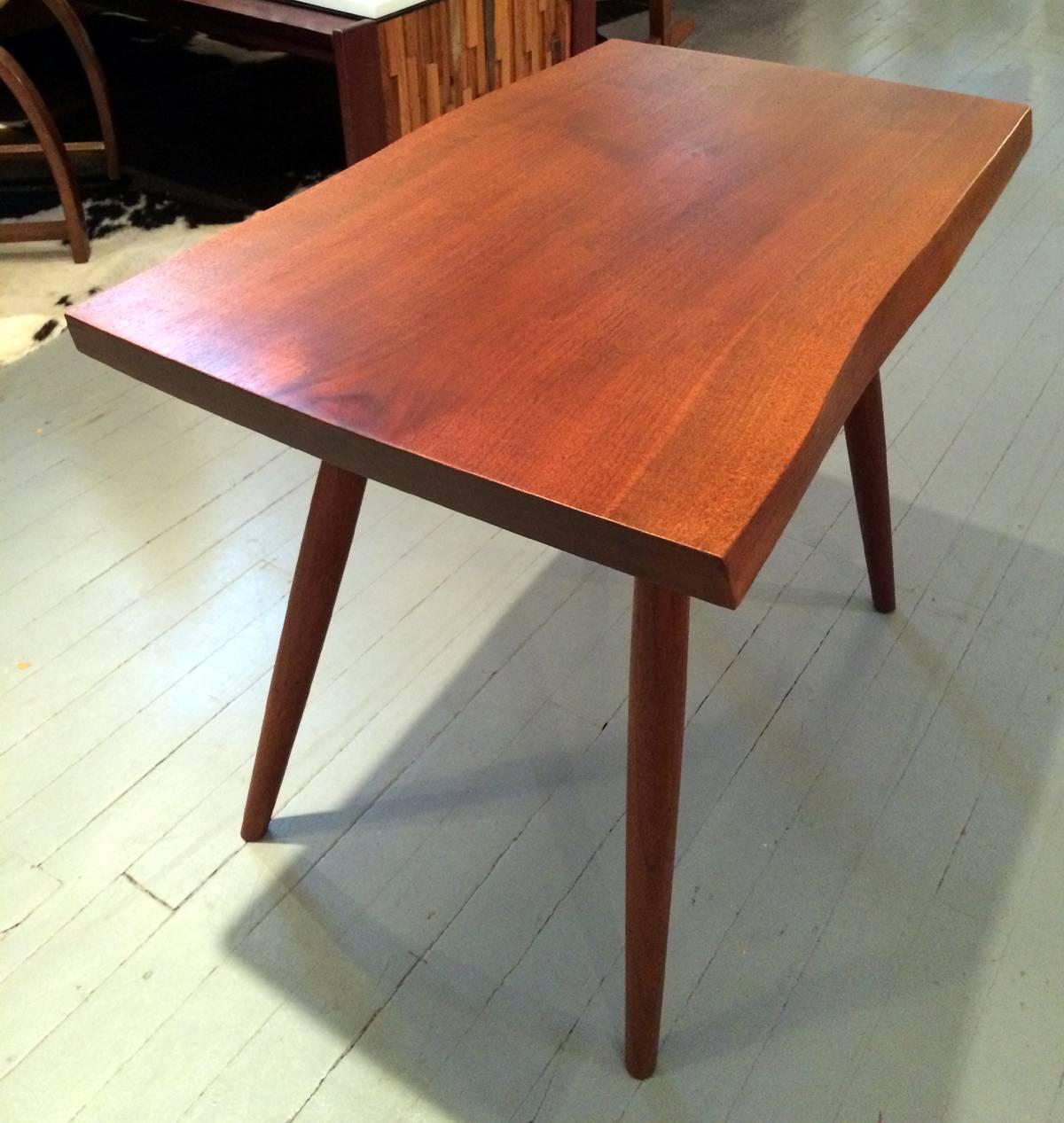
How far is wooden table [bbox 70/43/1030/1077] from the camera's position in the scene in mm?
564

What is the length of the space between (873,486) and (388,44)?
1.21 meters

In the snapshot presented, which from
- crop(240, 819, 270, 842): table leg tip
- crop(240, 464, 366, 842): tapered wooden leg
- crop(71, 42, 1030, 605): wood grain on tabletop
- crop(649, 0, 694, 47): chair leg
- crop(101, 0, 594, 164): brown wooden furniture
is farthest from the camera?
crop(649, 0, 694, 47): chair leg

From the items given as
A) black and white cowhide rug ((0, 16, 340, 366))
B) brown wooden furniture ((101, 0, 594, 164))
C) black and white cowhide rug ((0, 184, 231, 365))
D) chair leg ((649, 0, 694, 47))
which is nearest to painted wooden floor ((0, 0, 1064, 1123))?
black and white cowhide rug ((0, 184, 231, 365))

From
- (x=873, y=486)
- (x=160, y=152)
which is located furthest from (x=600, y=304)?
(x=160, y=152)

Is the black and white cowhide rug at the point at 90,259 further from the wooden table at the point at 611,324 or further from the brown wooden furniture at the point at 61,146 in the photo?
the wooden table at the point at 611,324

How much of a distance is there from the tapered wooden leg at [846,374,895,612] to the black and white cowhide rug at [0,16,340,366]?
1404 millimetres

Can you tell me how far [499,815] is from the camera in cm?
105

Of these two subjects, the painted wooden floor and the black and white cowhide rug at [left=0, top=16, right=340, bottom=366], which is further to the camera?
the black and white cowhide rug at [left=0, top=16, right=340, bottom=366]

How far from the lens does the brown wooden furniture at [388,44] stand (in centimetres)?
171

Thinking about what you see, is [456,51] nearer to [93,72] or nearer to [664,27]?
[93,72]

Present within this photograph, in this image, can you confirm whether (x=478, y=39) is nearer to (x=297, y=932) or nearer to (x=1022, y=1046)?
(x=297, y=932)

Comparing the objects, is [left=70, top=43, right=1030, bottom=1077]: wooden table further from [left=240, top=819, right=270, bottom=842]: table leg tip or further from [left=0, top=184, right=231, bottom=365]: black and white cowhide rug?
[left=0, top=184, right=231, bottom=365]: black and white cowhide rug


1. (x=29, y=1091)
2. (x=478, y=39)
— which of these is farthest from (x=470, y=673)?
(x=478, y=39)

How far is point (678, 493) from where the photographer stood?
54 cm
